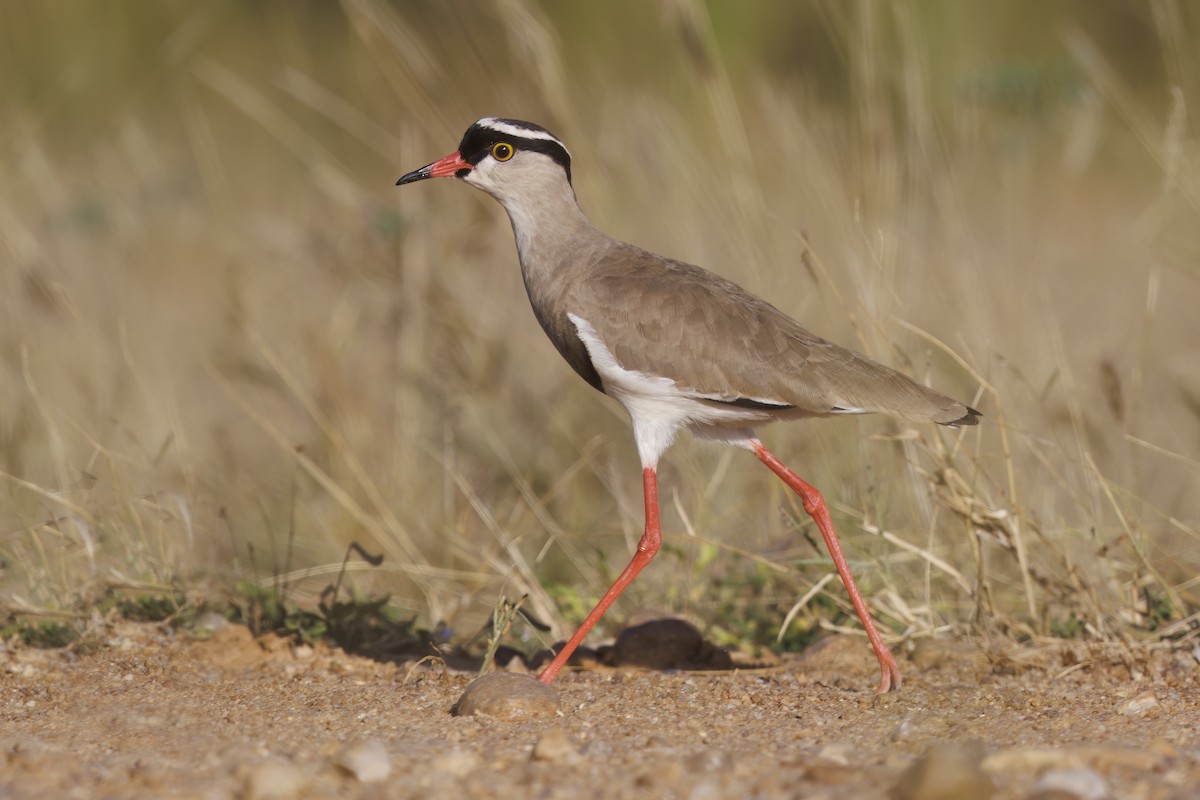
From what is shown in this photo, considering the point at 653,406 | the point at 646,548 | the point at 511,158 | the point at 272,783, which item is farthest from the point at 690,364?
the point at 272,783

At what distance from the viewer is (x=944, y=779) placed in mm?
2633

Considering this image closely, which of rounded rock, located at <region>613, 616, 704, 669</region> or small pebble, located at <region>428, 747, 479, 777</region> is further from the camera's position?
rounded rock, located at <region>613, 616, 704, 669</region>

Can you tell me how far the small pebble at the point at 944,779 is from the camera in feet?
8.62

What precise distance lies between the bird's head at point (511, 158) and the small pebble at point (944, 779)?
2.66 meters

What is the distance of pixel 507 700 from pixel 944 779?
1.29m

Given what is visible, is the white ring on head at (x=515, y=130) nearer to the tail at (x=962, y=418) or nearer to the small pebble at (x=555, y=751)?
the tail at (x=962, y=418)

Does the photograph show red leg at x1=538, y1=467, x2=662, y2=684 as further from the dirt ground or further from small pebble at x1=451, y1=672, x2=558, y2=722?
small pebble at x1=451, y1=672, x2=558, y2=722

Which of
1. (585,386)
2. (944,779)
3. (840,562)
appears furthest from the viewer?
(585,386)

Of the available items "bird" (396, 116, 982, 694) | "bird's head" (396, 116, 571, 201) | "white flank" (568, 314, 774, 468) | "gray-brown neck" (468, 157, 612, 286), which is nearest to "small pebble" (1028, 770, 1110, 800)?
"bird" (396, 116, 982, 694)

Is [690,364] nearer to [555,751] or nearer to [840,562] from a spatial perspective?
[840,562]

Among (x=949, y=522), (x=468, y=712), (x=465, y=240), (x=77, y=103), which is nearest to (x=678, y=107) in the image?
(x=465, y=240)

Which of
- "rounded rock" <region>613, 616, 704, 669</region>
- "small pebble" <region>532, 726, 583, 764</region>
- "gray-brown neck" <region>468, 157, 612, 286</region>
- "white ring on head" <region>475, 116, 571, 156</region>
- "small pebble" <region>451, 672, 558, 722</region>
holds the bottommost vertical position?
"rounded rock" <region>613, 616, 704, 669</region>

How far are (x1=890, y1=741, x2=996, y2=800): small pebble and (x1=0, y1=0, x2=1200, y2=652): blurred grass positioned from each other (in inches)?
61.6

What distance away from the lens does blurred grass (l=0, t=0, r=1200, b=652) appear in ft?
15.3
